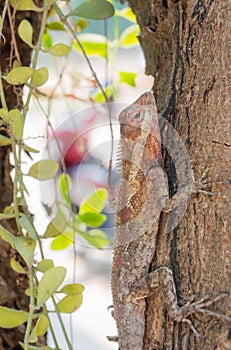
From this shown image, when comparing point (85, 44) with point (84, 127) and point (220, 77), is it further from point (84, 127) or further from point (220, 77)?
point (220, 77)

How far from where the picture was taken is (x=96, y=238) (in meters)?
1.68

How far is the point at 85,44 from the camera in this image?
6.22 ft

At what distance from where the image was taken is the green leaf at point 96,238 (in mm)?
1660

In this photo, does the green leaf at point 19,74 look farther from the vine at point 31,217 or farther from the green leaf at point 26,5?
the green leaf at point 26,5

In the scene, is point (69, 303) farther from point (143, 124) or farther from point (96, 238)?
point (143, 124)

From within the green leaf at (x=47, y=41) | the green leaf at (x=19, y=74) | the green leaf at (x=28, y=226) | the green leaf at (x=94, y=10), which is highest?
the green leaf at (x=94, y=10)

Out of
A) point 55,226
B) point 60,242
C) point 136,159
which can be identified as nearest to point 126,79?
point 136,159

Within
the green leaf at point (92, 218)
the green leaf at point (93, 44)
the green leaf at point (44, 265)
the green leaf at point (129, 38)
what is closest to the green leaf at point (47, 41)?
the green leaf at point (93, 44)

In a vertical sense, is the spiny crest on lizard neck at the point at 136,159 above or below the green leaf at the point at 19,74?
below

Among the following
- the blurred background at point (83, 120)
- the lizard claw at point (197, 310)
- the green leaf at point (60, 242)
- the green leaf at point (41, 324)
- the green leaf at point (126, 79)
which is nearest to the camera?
the lizard claw at point (197, 310)

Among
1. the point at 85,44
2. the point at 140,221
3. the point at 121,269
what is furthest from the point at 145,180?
the point at 85,44

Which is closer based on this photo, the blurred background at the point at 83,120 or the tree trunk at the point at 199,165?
the tree trunk at the point at 199,165

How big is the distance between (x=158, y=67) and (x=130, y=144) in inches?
7.3

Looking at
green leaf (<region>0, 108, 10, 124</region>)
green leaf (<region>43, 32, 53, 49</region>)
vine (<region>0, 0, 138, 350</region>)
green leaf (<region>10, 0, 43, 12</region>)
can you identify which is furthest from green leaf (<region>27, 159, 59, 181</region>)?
green leaf (<region>43, 32, 53, 49</region>)
